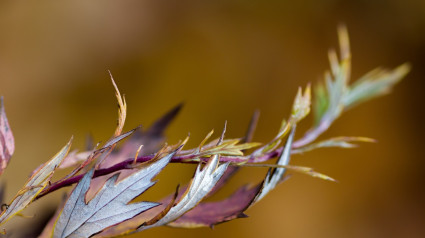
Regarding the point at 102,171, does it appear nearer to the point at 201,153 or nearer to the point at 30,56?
the point at 201,153

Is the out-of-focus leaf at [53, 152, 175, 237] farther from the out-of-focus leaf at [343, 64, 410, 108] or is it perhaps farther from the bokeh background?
the bokeh background

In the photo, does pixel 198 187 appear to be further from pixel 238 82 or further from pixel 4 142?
pixel 238 82

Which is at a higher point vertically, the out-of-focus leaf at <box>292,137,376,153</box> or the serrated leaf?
the out-of-focus leaf at <box>292,137,376,153</box>

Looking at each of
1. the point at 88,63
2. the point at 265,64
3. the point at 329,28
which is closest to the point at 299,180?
the point at 265,64

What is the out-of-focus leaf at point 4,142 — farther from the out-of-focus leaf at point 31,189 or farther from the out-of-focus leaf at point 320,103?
the out-of-focus leaf at point 320,103

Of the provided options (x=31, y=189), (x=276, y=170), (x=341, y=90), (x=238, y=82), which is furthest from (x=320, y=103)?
(x=238, y=82)

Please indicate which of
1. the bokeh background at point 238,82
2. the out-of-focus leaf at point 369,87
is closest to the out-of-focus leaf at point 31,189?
the out-of-focus leaf at point 369,87

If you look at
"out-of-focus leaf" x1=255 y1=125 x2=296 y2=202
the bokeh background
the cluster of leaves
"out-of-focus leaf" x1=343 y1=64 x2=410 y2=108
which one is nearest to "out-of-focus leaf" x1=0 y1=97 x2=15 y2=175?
the cluster of leaves
